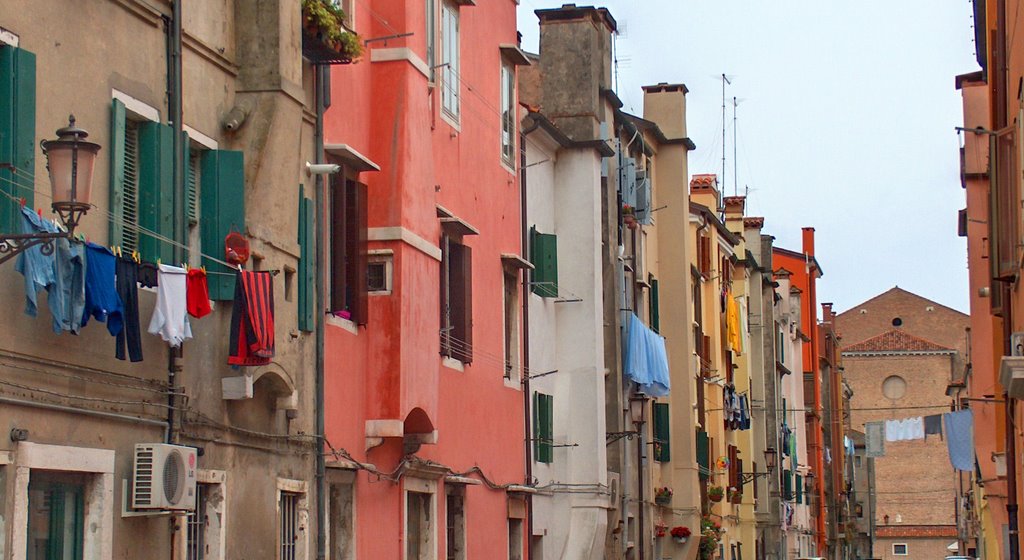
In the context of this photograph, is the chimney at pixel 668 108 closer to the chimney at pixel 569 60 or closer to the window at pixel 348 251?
the chimney at pixel 569 60

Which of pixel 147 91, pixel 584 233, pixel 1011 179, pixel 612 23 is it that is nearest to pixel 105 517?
pixel 147 91

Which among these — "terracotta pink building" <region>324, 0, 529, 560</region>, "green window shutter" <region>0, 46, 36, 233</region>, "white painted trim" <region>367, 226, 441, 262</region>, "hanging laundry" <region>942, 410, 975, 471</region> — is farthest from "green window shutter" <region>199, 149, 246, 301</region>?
"hanging laundry" <region>942, 410, 975, 471</region>

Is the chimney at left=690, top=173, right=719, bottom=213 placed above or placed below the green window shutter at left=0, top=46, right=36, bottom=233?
above

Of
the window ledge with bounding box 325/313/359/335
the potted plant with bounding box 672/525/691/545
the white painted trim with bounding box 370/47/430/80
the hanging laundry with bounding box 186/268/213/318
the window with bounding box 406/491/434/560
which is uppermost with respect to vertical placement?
the white painted trim with bounding box 370/47/430/80

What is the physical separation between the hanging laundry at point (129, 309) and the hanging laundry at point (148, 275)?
133mm

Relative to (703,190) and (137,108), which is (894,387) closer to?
(703,190)

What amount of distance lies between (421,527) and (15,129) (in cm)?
1179

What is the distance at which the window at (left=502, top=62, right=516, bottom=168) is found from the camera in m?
28.7

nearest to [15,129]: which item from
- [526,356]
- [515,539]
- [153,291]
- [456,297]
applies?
[153,291]

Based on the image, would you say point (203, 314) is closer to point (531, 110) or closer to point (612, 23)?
point (531, 110)

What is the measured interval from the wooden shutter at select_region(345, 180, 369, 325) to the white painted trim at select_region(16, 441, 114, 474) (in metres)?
6.45

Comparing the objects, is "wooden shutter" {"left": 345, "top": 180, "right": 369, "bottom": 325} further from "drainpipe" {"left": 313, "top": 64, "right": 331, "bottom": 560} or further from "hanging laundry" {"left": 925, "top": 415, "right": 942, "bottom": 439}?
"hanging laundry" {"left": 925, "top": 415, "right": 942, "bottom": 439}

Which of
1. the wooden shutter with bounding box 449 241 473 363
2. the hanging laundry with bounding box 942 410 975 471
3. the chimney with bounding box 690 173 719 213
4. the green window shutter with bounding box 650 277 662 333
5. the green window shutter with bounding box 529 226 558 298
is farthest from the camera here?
the chimney with bounding box 690 173 719 213

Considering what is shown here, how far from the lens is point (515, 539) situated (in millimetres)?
29016
